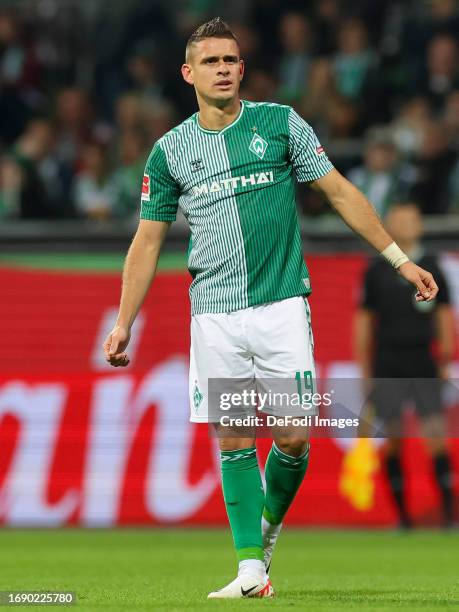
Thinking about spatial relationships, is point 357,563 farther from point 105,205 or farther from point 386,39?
point 386,39

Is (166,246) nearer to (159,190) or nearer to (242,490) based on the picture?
(159,190)

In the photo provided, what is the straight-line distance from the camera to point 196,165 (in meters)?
6.21

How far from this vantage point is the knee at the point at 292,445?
621 cm

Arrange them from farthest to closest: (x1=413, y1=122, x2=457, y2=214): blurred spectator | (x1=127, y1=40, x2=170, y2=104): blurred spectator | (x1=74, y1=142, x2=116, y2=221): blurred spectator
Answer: (x1=127, y1=40, x2=170, y2=104): blurred spectator, (x1=74, y1=142, x2=116, y2=221): blurred spectator, (x1=413, y1=122, x2=457, y2=214): blurred spectator

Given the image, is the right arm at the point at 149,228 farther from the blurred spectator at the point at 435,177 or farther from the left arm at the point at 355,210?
the blurred spectator at the point at 435,177

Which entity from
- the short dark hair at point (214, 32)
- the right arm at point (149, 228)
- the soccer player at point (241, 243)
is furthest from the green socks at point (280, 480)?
the short dark hair at point (214, 32)

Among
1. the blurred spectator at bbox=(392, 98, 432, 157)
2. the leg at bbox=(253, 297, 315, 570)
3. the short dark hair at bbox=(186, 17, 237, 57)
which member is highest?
the blurred spectator at bbox=(392, 98, 432, 157)

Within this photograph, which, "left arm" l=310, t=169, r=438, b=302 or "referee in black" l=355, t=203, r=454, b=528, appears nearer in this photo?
"left arm" l=310, t=169, r=438, b=302

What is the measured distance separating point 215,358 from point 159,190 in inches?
29.3

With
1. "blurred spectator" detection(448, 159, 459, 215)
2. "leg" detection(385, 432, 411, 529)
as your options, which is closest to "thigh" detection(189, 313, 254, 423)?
"leg" detection(385, 432, 411, 529)

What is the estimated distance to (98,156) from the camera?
13805 mm

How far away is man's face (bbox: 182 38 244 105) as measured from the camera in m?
6.11

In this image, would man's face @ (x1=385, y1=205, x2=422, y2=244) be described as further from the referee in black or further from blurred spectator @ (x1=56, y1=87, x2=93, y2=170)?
blurred spectator @ (x1=56, y1=87, x2=93, y2=170)

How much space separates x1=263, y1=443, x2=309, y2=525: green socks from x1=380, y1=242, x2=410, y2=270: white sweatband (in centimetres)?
86
